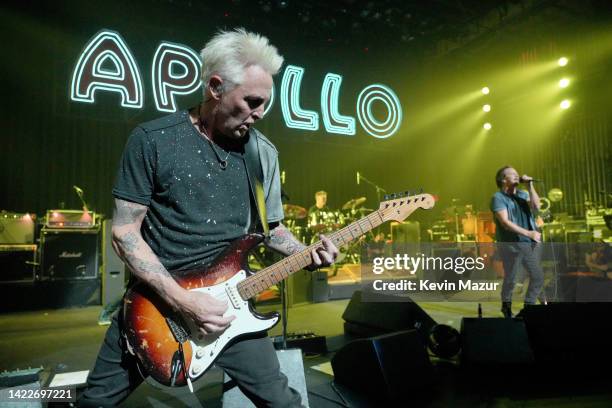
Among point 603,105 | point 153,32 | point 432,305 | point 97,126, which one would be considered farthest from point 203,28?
point 603,105

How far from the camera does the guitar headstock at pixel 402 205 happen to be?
8.10 ft

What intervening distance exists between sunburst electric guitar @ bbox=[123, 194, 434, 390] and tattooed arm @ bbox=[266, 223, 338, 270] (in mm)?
285

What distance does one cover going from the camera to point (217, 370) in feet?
13.3

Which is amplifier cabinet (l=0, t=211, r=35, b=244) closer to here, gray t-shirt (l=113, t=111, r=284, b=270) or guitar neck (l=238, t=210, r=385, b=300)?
gray t-shirt (l=113, t=111, r=284, b=270)

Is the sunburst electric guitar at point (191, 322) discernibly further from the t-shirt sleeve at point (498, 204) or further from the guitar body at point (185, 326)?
the t-shirt sleeve at point (498, 204)

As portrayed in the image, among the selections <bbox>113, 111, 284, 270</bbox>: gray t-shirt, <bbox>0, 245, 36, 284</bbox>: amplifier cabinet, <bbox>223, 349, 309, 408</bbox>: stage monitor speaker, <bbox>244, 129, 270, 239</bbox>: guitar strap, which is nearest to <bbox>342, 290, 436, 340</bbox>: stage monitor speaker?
<bbox>223, 349, 309, 408</bbox>: stage monitor speaker

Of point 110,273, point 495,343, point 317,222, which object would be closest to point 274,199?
point 495,343

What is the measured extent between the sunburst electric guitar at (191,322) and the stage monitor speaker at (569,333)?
3291mm

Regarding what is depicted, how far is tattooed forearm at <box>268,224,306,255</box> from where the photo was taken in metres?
2.11

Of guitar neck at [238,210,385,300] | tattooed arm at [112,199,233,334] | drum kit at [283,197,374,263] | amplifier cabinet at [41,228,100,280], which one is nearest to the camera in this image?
Answer: tattooed arm at [112,199,233,334]

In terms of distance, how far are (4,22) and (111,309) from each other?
7.12m

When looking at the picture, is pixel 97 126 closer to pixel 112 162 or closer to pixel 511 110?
pixel 112 162

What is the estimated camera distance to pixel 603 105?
36.6ft

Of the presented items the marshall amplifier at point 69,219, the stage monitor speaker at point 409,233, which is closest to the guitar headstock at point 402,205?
the marshall amplifier at point 69,219
